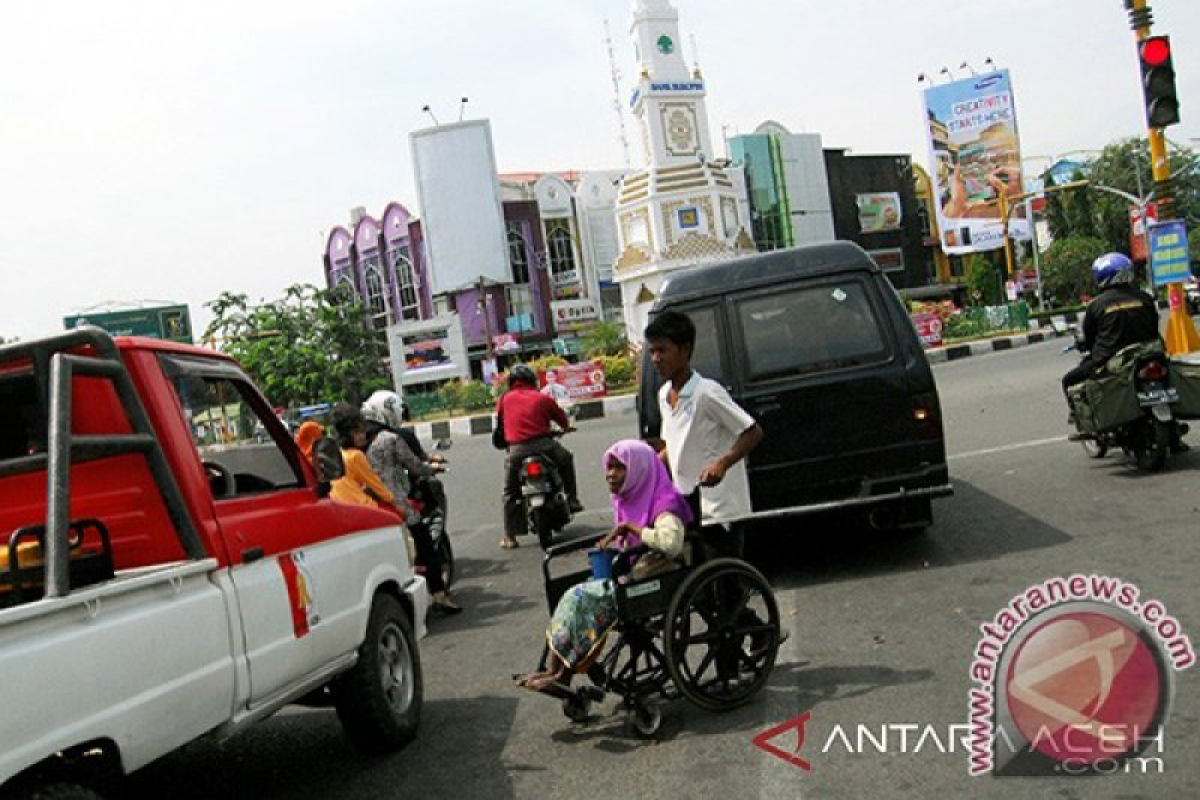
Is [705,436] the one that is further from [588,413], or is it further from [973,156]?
[973,156]

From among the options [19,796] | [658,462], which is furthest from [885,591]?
[19,796]

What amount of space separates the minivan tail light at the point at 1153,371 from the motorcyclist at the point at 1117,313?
1.08ft

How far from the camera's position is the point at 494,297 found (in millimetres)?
59594

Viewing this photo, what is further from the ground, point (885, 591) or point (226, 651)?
point (226, 651)

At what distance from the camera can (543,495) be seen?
930 cm

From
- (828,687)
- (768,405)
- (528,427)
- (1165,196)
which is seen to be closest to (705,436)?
(828,687)

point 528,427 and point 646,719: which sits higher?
point 528,427

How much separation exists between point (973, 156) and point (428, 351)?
3502cm

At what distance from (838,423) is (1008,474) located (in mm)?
3485

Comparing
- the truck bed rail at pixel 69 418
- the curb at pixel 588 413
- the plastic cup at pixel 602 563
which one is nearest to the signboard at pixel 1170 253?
the plastic cup at pixel 602 563

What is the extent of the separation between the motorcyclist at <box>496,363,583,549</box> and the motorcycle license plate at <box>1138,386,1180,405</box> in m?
4.45

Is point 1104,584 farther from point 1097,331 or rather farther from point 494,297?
point 494,297

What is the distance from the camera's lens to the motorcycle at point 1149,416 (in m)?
8.19

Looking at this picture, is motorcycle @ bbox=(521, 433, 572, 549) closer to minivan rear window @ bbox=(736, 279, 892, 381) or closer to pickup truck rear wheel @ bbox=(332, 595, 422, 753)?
minivan rear window @ bbox=(736, 279, 892, 381)
